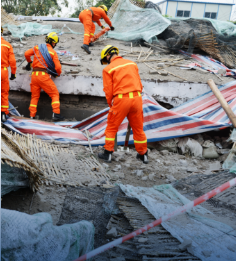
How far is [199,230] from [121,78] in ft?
7.99

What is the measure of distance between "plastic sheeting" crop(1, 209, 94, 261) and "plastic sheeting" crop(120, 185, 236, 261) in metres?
0.77

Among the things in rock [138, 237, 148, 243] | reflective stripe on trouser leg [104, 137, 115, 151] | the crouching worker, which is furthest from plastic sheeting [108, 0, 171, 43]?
rock [138, 237, 148, 243]

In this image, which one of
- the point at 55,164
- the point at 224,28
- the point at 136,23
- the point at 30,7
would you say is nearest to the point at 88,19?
the point at 136,23

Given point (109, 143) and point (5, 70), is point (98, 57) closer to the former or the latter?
point (5, 70)

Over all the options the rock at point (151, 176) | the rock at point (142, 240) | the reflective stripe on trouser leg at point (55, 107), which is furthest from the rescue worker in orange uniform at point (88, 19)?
the rock at point (142, 240)

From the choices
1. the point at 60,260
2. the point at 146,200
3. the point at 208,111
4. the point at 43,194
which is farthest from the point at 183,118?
the point at 60,260

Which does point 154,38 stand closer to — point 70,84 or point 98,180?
point 70,84

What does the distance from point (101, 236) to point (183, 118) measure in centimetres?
303

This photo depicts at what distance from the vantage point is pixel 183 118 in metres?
4.44

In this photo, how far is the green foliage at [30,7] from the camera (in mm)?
16008

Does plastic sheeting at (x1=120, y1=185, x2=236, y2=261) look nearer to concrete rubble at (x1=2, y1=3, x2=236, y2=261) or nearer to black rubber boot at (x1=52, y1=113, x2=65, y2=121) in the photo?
concrete rubble at (x1=2, y1=3, x2=236, y2=261)

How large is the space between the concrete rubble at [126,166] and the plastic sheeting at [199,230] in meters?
0.04

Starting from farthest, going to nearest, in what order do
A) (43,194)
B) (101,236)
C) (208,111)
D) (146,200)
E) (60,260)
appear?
(208,111) → (43,194) → (146,200) → (101,236) → (60,260)

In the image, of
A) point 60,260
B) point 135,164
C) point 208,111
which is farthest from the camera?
point 208,111
